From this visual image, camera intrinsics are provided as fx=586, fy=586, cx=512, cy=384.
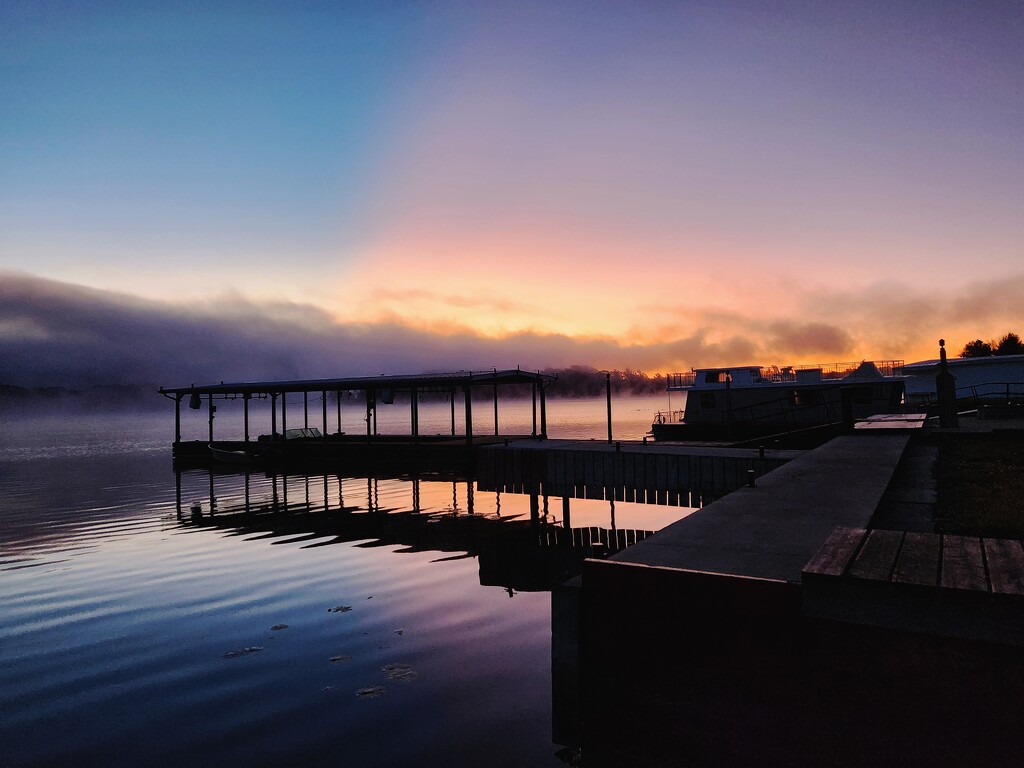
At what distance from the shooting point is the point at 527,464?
1005 inches

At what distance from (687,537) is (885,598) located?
2.96 meters

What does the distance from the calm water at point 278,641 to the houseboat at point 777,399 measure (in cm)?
1868

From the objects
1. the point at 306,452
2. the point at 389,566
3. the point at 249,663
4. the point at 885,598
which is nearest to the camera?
the point at 885,598

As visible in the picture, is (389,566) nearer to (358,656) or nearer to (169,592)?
(169,592)

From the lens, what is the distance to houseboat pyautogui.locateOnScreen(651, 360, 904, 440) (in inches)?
1560

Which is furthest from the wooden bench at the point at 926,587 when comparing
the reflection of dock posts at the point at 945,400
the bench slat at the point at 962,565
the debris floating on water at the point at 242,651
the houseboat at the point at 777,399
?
the houseboat at the point at 777,399

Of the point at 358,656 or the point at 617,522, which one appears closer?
the point at 358,656

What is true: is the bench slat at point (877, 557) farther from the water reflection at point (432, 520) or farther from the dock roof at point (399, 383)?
the dock roof at point (399, 383)

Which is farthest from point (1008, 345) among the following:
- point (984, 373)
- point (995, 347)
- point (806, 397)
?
point (806, 397)

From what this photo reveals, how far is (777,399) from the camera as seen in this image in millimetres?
41875

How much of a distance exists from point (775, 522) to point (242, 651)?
921 centimetres

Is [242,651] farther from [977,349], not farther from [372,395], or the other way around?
[977,349]

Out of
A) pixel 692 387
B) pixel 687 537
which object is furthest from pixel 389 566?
pixel 692 387

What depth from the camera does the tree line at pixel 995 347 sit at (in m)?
83.6
